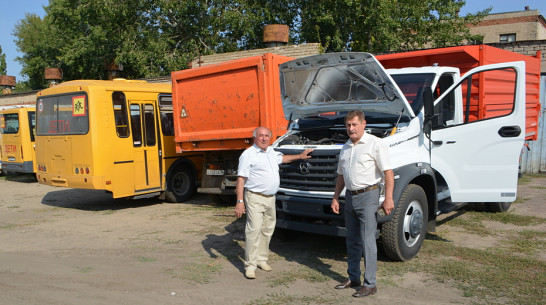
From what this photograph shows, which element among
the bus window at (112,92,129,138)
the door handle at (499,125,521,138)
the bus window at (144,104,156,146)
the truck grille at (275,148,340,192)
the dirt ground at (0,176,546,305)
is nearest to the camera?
the dirt ground at (0,176,546,305)

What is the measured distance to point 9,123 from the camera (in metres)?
15.6

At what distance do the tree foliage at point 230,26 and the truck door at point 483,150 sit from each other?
591 inches

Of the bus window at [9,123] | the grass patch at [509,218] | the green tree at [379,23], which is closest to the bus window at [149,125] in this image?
the grass patch at [509,218]

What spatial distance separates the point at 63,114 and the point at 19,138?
675 cm

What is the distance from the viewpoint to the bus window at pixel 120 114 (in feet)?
31.3

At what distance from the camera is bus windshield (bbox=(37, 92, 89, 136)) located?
929cm

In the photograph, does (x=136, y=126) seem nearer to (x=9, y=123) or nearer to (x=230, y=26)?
(x=9, y=123)

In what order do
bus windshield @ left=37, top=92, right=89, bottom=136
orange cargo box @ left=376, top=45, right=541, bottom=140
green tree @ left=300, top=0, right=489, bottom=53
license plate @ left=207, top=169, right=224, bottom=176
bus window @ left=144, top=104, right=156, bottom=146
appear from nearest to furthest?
1. orange cargo box @ left=376, top=45, right=541, bottom=140
2. license plate @ left=207, top=169, right=224, bottom=176
3. bus windshield @ left=37, top=92, right=89, bottom=136
4. bus window @ left=144, top=104, right=156, bottom=146
5. green tree @ left=300, top=0, right=489, bottom=53

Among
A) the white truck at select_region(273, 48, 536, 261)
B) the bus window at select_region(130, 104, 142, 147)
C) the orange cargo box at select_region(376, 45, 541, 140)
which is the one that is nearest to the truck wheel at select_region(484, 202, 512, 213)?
the orange cargo box at select_region(376, 45, 541, 140)

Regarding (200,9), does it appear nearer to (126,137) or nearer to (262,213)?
(126,137)

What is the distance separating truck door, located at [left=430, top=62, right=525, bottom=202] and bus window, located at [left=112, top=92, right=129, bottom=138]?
6.39 meters

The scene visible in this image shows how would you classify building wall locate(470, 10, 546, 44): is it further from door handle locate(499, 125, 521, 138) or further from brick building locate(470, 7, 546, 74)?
door handle locate(499, 125, 521, 138)

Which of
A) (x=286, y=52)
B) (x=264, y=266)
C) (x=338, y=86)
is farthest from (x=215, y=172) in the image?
(x=286, y=52)

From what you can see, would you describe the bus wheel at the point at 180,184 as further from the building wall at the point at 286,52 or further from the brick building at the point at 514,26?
the brick building at the point at 514,26
